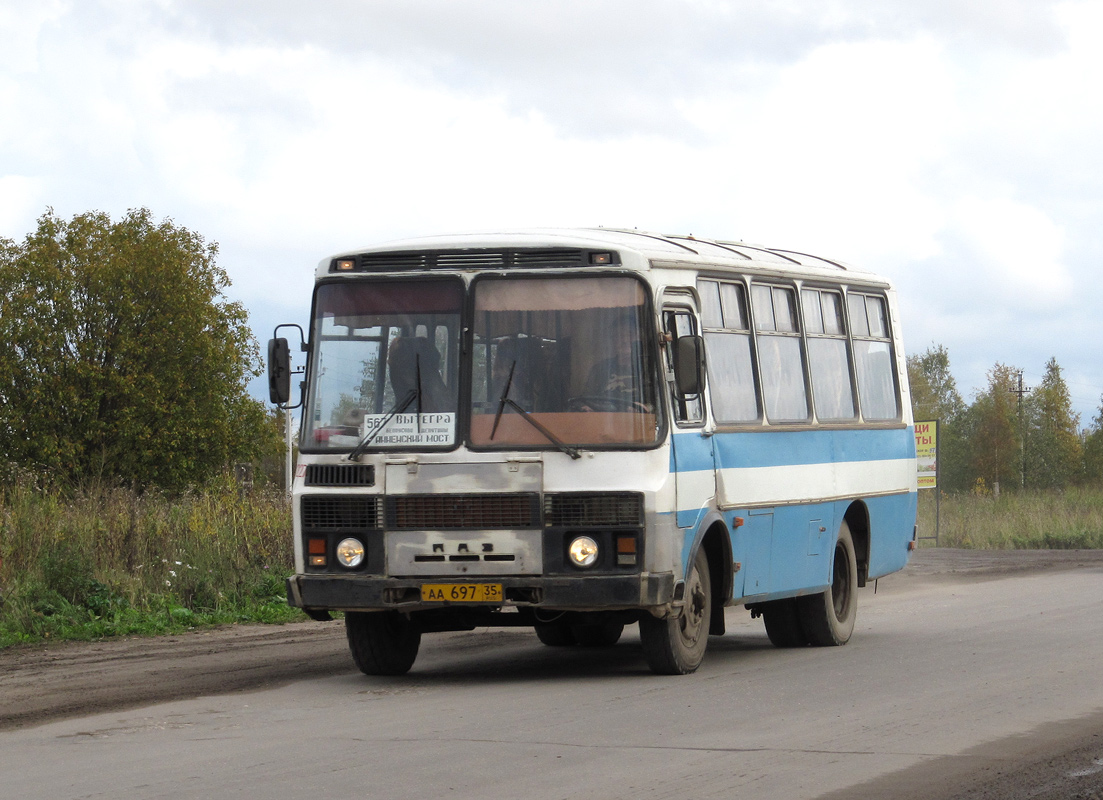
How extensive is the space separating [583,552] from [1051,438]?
7426 centimetres

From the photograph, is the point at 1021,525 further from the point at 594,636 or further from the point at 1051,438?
the point at 1051,438

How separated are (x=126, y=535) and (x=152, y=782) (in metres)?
10.6

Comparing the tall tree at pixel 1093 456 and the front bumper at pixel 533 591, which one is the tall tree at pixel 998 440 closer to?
the tall tree at pixel 1093 456

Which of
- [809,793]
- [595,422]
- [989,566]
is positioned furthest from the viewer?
[989,566]

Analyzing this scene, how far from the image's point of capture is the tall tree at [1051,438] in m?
80.2

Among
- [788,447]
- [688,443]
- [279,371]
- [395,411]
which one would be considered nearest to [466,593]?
[395,411]

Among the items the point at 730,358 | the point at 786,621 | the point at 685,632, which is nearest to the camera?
the point at 685,632

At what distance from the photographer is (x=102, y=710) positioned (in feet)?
35.1

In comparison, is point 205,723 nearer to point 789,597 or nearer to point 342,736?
point 342,736

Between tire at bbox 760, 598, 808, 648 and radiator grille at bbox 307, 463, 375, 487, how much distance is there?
15.2 ft

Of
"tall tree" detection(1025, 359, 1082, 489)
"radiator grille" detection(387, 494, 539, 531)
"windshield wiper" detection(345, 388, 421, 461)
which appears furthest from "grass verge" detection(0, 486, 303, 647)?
"tall tree" detection(1025, 359, 1082, 489)

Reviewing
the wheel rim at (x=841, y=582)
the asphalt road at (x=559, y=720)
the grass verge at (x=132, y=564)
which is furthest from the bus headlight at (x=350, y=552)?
the wheel rim at (x=841, y=582)

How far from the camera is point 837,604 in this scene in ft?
49.5

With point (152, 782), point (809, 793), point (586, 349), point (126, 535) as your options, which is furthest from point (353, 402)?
point (126, 535)
